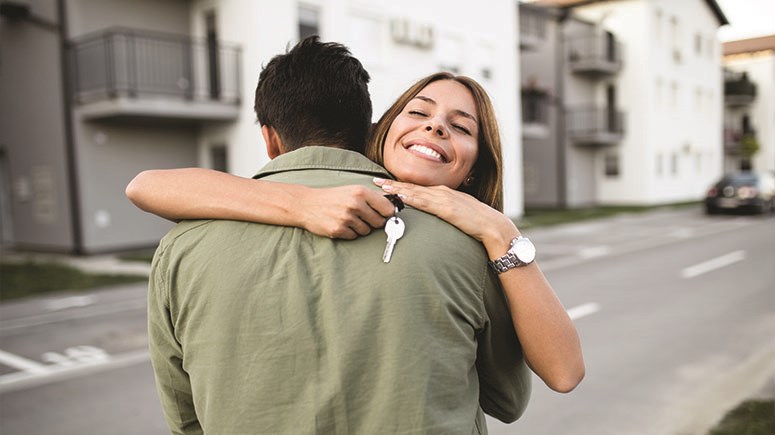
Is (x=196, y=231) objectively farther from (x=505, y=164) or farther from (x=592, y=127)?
(x=592, y=127)

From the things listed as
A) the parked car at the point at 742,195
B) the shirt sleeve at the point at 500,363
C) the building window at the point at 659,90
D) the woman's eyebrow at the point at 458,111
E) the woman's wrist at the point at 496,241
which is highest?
the building window at the point at 659,90

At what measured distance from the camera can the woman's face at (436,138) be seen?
1.63 metres

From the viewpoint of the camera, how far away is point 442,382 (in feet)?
4.03

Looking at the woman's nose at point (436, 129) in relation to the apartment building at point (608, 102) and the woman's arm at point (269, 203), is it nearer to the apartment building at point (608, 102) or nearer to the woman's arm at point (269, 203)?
the woman's arm at point (269, 203)

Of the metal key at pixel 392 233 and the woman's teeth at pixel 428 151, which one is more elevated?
the woman's teeth at pixel 428 151

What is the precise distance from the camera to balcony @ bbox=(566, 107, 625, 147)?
29.1m

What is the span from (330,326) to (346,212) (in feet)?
0.70

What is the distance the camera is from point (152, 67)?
50.0 feet

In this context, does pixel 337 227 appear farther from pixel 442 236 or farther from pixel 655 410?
pixel 655 410

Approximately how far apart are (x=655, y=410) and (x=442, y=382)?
3920 millimetres

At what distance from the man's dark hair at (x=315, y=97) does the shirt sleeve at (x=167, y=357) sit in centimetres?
40

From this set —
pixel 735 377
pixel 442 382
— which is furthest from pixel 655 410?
pixel 442 382

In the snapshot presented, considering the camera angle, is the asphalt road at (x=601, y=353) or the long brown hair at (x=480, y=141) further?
the asphalt road at (x=601, y=353)

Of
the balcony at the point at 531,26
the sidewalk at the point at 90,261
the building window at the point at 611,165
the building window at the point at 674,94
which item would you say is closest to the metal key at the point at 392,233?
the sidewalk at the point at 90,261
